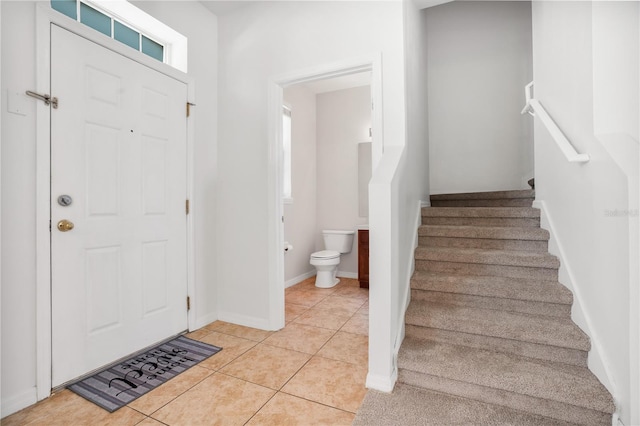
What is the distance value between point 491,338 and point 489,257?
586 mm

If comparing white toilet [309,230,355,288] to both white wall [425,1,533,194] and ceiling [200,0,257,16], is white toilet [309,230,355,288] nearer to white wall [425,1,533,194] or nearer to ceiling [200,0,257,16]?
white wall [425,1,533,194]

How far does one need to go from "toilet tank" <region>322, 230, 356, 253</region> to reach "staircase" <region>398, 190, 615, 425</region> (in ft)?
5.51

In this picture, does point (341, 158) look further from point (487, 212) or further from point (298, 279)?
point (487, 212)

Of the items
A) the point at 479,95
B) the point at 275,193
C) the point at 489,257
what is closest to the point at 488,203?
the point at 489,257

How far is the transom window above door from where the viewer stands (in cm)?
195

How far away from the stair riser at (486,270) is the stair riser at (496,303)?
196 millimetres

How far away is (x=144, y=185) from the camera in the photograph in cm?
218

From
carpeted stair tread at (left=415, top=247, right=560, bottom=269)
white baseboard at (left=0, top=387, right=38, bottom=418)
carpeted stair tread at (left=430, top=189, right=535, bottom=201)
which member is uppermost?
carpeted stair tread at (left=430, top=189, right=535, bottom=201)

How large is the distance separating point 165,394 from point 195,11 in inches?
110

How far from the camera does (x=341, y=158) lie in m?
4.40

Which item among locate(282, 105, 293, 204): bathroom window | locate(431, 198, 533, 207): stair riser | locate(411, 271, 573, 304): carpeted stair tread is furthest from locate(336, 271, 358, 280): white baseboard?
locate(411, 271, 573, 304): carpeted stair tread

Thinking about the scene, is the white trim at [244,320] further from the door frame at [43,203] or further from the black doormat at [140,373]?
the door frame at [43,203]

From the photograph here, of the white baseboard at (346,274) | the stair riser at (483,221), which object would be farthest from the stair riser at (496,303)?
the white baseboard at (346,274)

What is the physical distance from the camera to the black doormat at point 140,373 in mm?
1669
